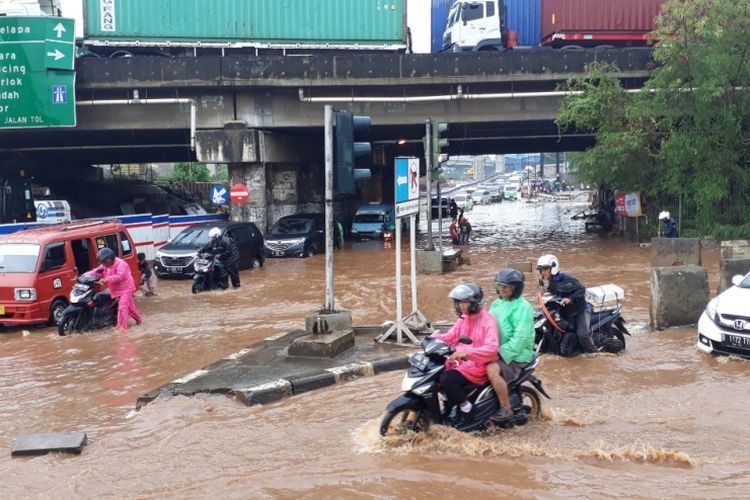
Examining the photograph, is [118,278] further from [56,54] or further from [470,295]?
[56,54]

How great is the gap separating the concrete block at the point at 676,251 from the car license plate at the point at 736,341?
803cm

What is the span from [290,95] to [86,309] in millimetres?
14785

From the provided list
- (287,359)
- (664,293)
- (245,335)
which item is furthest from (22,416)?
(664,293)

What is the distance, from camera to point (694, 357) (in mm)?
9172

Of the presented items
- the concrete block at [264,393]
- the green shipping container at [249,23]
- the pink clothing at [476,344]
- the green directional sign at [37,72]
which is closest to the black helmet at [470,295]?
the pink clothing at [476,344]

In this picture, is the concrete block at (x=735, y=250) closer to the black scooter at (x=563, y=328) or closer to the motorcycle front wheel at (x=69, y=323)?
the black scooter at (x=563, y=328)

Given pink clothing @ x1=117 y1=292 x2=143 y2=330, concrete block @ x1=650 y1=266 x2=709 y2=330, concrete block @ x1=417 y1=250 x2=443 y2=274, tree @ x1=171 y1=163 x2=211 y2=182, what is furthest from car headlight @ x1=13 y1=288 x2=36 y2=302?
tree @ x1=171 y1=163 x2=211 y2=182

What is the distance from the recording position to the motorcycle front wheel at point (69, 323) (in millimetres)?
11859

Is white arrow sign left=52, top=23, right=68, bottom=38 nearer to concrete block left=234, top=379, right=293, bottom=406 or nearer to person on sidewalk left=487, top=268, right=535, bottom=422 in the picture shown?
concrete block left=234, top=379, right=293, bottom=406

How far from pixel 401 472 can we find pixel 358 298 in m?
9.89

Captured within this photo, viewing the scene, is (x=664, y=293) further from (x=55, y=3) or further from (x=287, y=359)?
(x=55, y=3)

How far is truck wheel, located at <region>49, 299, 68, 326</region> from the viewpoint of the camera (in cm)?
1273

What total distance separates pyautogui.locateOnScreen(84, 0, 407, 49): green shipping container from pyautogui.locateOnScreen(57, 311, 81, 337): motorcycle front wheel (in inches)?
630

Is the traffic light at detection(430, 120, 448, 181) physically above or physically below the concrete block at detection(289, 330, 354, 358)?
above
